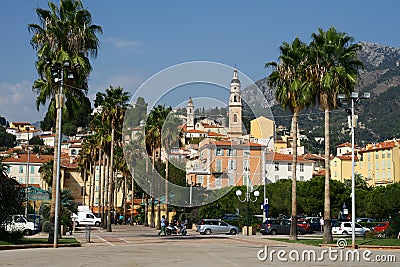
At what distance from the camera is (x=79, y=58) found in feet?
118

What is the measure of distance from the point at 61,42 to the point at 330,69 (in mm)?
16899

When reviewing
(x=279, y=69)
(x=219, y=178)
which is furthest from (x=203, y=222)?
(x=279, y=69)

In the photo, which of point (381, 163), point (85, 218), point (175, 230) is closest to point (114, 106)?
point (175, 230)

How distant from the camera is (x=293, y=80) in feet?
137

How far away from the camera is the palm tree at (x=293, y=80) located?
135ft

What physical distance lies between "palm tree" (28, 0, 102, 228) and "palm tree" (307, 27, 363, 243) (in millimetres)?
14465

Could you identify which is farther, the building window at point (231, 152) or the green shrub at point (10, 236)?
the building window at point (231, 152)

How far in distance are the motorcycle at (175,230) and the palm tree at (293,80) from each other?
43.9 feet

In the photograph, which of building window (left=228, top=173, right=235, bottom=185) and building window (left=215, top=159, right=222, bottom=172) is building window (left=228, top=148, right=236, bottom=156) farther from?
building window (left=228, top=173, right=235, bottom=185)

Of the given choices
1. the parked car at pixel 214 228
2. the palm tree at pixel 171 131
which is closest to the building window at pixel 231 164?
the palm tree at pixel 171 131

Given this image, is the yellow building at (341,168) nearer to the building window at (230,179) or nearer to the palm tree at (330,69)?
the building window at (230,179)

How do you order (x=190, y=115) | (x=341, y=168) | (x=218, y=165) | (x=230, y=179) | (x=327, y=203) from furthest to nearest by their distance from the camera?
(x=341, y=168), (x=230, y=179), (x=218, y=165), (x=190, y=115), (x=327, y=203)

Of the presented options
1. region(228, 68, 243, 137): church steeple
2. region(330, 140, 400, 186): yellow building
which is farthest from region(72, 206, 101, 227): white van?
region(330, 140, 400, 186): yellow building

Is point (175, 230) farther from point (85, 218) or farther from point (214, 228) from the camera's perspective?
point (85, 218)
